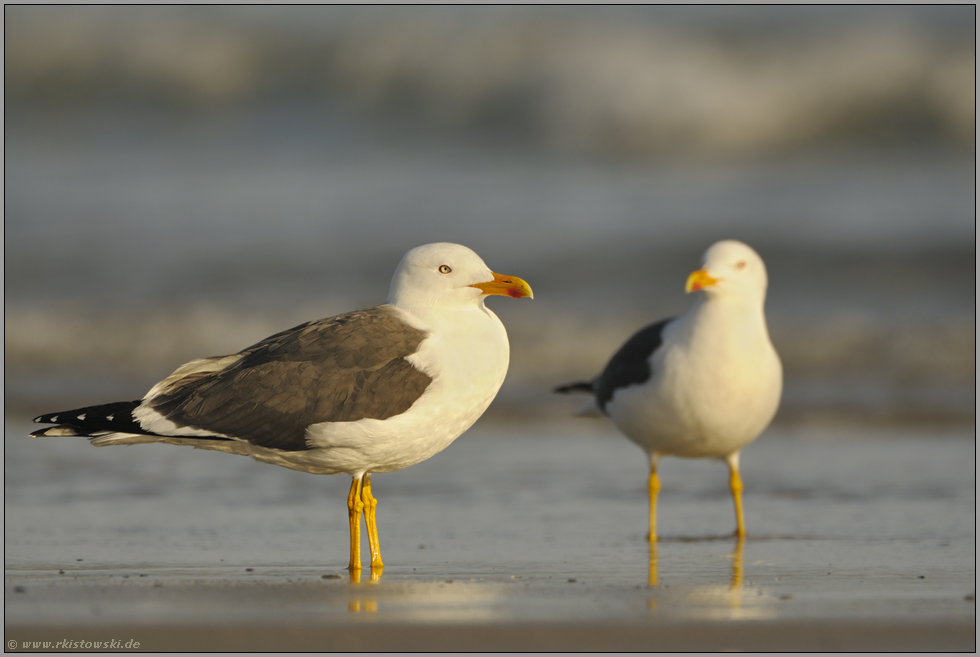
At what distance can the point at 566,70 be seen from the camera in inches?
785

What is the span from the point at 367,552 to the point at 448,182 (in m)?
12.7

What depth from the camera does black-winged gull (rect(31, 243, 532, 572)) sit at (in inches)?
164

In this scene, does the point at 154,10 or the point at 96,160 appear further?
the point at 154,10

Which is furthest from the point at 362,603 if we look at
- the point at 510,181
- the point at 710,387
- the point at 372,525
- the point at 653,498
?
the point at 510,181

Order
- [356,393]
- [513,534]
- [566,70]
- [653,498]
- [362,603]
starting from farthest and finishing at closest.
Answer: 1. [566,70]
2. [653,498]
3. [513,534]
4. [356,393]
5. [362,603]

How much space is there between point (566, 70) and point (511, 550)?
16258 millimetres

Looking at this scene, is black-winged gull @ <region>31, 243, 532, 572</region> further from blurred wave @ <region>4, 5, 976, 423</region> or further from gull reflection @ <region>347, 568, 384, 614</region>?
blurred wave @ <region>4, 5, 976, 423</region>

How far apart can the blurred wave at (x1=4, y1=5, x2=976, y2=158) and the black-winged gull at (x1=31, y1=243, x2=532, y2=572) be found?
1453cm

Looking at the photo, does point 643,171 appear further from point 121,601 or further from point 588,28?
point 121,601

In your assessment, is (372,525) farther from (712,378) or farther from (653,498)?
(712,378)

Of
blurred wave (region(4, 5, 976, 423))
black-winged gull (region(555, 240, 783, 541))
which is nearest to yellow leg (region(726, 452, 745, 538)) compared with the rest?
black-winged gull (region(555, 240, 783, 541))

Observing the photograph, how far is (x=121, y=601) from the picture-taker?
12.3 ft

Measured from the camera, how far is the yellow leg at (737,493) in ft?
17.1

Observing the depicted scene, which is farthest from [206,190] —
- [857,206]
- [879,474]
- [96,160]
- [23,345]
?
[879,474]
